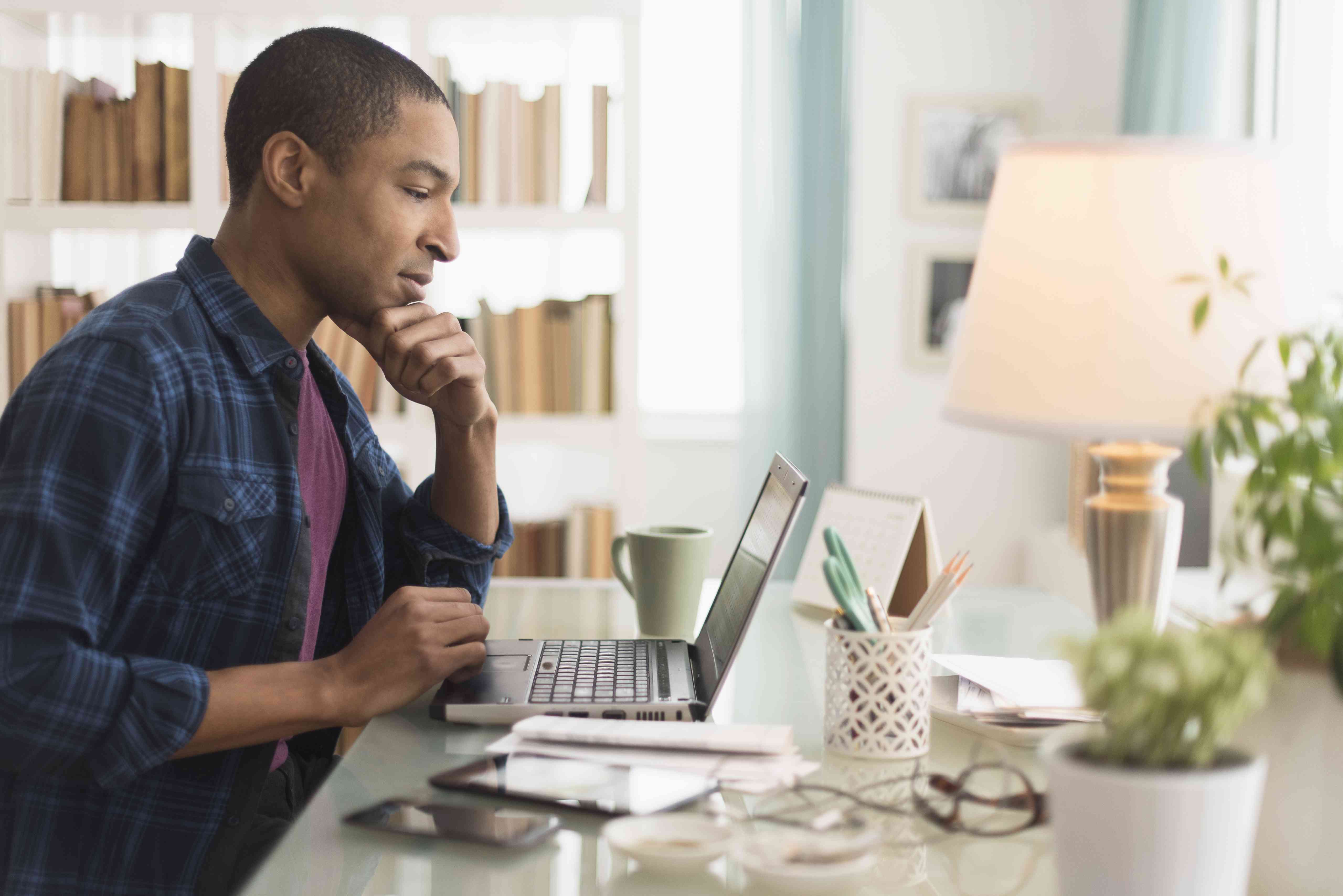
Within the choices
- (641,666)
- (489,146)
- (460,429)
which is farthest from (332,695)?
(489,146)

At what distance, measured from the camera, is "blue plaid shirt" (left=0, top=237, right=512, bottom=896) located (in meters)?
0.90

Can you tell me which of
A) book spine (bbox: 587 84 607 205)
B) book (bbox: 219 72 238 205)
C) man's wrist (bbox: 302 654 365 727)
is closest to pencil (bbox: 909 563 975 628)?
man's wrist (bbox: 302 654 365 727)

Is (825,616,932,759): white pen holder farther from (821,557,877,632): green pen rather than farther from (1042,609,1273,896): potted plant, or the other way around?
(1042,609,1273,896): potted plant

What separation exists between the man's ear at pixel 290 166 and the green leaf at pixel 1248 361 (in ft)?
2.84

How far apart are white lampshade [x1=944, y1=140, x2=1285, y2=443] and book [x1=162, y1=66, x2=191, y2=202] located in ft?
7.42

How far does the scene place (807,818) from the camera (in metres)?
0.77

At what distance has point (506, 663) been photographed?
1151mm

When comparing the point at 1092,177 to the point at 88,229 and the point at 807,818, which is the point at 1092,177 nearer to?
the point at 807,818

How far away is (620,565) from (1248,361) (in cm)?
88

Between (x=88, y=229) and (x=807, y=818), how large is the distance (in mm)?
2409

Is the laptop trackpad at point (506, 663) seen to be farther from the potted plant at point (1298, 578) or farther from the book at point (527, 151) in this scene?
the book at point (527, 151)

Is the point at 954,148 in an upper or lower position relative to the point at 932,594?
upper

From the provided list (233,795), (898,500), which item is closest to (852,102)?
(898,500)

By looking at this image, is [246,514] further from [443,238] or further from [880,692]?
[880,692]
